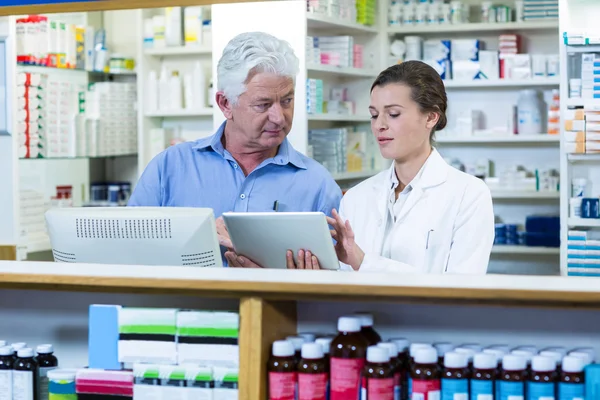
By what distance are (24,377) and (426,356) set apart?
0.92 meters

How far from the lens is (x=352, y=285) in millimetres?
1891

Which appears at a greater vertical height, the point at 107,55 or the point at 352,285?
the point at 107,55

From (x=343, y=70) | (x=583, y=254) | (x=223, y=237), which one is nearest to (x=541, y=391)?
(x=223, y=237)

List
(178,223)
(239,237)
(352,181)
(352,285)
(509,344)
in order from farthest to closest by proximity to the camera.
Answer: (352,181), (239,237), (178,223), (509,344), (352,285)

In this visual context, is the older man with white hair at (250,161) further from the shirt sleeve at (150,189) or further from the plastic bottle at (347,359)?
the plastic bottle at (347,359)

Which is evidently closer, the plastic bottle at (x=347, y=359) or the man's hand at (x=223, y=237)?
the plastic bottle at (x=347, y=359)

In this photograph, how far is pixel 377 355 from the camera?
1837 millimetres

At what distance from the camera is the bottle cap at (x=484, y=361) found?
1822 millimetres

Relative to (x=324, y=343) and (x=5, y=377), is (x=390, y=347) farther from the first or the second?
(x=5, y=377)

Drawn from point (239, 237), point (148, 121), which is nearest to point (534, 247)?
point (148, 121)

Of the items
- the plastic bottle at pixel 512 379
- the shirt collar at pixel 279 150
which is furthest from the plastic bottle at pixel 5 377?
the shirt collar at pixel 279 150

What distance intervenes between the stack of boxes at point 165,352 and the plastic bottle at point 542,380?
2.01ft

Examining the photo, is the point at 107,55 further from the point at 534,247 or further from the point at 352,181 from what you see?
the point at 534,247

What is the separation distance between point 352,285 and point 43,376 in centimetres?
78
